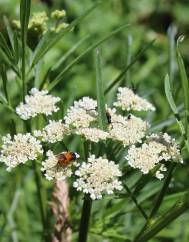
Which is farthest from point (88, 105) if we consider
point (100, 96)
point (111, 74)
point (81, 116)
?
point (111, 74)

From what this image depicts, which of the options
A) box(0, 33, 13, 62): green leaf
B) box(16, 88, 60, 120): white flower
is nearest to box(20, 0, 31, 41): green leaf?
box(0, 33, 13, 62): green leaf

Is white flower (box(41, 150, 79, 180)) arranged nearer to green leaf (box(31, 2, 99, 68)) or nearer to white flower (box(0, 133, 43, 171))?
white flower (box(0, 133, 43, 171))

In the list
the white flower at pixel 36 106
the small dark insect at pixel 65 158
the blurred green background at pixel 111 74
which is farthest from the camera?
the blurred green background at pixel 111 74

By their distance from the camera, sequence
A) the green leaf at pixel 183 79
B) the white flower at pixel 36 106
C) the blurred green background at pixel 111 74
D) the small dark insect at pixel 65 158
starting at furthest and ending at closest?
the blurred green background at pixel 111 74
the white flower at pixel 36 106
the small dark insect at pixel 65 158
the green leaf at pixel 183 79

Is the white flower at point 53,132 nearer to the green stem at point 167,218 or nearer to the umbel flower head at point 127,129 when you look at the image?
the umbel flower head at point 127,129

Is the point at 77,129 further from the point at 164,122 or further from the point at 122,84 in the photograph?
the point at 122,84

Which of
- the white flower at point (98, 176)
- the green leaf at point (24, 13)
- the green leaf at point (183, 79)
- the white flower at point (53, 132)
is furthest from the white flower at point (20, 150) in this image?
the green leaf at point (183, 79)
